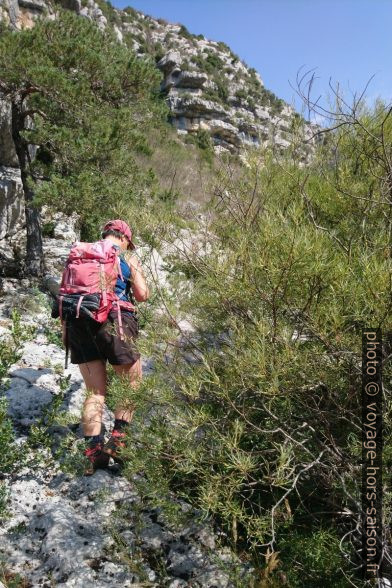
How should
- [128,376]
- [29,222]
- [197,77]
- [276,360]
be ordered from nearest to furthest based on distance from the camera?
1. [276,360]
2. [128,376]
3. [29,222]
4. [197,77]

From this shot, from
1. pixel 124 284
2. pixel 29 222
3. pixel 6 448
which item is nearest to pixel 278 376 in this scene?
pixel 124 284

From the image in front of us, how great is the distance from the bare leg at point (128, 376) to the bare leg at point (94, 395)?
0.11m

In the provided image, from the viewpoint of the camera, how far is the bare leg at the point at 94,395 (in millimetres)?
2725

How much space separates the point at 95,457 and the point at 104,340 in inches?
30.1

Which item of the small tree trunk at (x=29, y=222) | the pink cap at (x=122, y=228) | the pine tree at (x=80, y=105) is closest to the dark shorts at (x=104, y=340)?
the pink cap at (x=122, y=228)

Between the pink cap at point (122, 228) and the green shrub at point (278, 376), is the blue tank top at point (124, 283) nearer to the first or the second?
the pink cap at point (122, 228)

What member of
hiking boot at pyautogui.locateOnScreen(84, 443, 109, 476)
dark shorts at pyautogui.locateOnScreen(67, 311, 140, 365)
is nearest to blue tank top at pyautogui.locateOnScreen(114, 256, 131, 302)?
dark shorts at pyautogui.locateOnScreen(67, 311, 140, 365)

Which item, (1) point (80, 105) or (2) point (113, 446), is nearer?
(2) point (113, 446)

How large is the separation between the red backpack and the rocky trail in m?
0.70

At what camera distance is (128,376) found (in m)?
2.63

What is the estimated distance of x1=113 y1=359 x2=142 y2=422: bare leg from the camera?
259cm

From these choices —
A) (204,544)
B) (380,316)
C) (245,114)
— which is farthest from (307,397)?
(245,114)

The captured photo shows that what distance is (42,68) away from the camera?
498 cm

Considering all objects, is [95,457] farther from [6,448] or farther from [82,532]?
[6,448]
